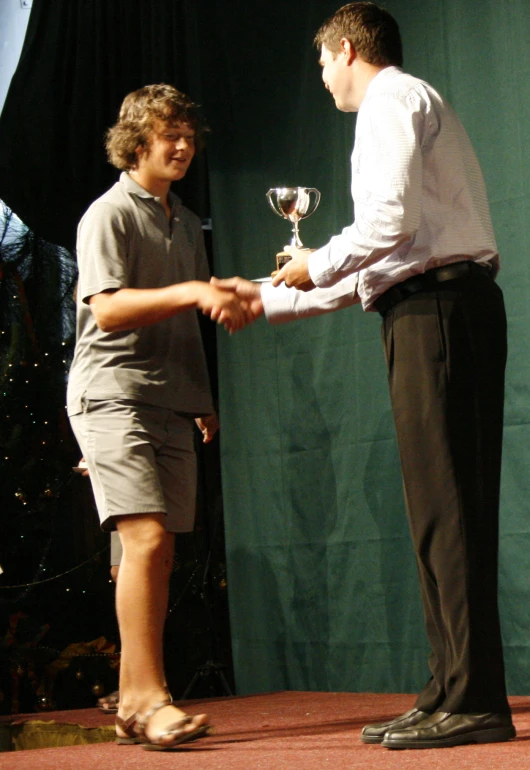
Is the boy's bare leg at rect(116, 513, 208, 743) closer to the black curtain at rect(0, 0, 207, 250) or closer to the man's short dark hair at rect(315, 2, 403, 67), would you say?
the man's short dark hair at rect(315, 2, 403, 67)

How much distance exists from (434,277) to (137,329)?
2.51 feet

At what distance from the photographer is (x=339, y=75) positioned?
7.02ft

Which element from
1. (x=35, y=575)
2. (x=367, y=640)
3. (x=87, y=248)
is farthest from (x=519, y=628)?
(x=35, y=575)

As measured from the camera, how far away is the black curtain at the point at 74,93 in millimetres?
4172

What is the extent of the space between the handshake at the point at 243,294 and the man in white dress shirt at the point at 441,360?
0.06m

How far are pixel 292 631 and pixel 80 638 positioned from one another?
93 centimetres

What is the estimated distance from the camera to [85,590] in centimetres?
406

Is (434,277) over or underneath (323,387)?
over

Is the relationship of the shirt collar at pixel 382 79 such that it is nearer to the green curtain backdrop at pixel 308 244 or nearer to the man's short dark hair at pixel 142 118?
the man's short dark hair at pixel 142 118

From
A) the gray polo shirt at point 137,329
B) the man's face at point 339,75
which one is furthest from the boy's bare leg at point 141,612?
the man's face at point 339,75

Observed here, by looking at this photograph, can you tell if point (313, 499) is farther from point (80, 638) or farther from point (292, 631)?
point (80, 638)

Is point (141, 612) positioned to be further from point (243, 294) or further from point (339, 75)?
point (339, 75)

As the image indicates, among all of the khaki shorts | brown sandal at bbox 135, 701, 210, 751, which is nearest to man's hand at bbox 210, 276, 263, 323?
the khaki shorts

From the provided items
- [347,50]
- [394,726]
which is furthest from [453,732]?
[347,50]
